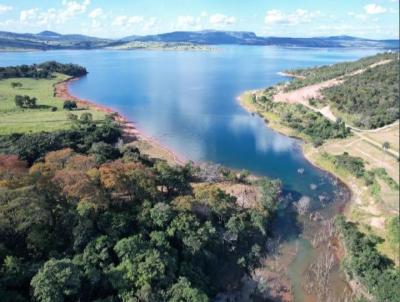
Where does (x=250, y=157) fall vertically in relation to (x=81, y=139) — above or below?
below

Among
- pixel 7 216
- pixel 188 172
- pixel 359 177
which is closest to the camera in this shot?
pixel 7 216

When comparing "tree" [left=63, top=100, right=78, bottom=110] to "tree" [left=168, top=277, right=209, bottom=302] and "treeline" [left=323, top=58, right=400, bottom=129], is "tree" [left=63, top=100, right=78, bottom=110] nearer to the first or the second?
"treeline" [left=323, top=58, right=400, bottom=129]

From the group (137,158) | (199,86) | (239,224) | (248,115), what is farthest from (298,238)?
(199,86)

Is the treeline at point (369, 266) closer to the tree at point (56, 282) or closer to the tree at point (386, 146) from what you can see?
the tree at point (386, 146)

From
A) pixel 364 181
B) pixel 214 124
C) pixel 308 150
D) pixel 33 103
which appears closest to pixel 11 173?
pixel 364 181

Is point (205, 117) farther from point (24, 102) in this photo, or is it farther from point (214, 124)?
point (24, 102)

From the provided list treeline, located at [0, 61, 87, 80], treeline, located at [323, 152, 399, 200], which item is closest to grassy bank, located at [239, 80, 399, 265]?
treeline, located at [323, 152, 399, 200]

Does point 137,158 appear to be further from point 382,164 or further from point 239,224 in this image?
point 382,164
